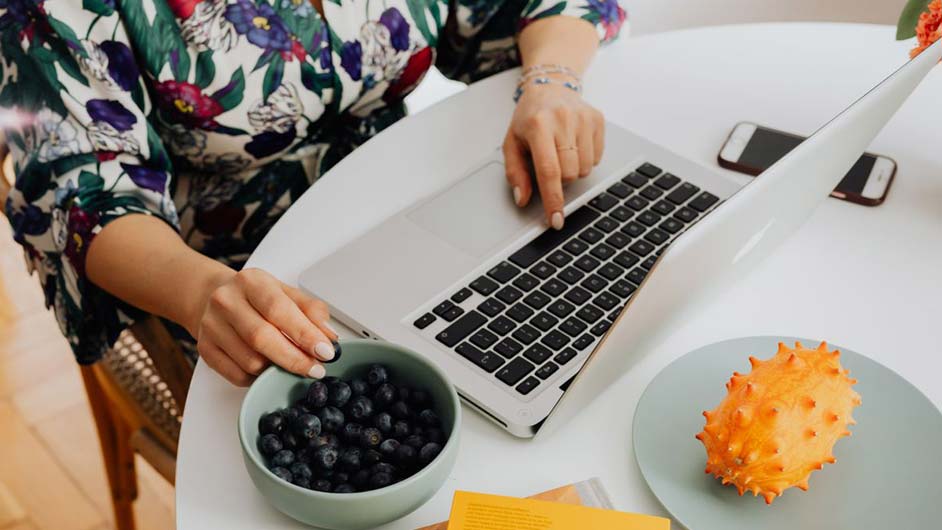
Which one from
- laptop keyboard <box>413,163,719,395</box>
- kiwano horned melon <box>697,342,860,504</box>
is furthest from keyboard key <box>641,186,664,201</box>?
kiwano horned melon <box>697,342,860,504</box>

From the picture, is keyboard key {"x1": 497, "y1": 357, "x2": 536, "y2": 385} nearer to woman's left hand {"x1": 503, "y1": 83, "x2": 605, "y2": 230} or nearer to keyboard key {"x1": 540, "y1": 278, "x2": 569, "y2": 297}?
keyboard key {"x1": 540, "y1": 278, "x2": 569, "y2": 297}

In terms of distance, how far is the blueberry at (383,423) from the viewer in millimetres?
652

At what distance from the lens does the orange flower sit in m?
0.78

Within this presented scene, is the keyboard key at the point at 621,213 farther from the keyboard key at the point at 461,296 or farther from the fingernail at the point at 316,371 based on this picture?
the fingernail at the point at 316,371

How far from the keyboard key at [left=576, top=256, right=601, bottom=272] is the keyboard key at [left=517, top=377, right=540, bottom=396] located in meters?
0.15

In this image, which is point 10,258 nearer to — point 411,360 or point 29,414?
point 29,414

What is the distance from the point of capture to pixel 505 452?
70 centimetres

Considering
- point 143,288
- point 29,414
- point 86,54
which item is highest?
point 86,54

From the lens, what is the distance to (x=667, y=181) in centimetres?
95

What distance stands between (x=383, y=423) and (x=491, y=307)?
183mm

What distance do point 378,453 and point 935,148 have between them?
0.72 metres

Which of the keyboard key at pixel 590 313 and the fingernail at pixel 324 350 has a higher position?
the fingernail at pixel 324 350

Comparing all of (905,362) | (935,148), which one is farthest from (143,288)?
(935,148)

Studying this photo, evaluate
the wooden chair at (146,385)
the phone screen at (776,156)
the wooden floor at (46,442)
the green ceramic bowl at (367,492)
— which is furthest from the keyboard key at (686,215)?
the wooden floor at (46,442)
